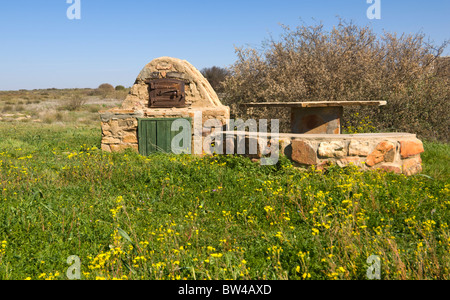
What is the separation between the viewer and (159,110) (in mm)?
9906

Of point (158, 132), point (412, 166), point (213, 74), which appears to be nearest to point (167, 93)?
point (158, 132)

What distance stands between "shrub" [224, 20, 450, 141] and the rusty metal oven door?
3273mm

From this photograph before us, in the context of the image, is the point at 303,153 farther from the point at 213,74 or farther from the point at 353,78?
the point at 213,74

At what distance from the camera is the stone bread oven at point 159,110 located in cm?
980

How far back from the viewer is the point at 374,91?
36.0ft

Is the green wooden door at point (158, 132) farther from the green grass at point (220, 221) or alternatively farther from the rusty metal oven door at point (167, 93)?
the green grass at point (220, 221)

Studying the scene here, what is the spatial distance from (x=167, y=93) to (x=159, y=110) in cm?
53

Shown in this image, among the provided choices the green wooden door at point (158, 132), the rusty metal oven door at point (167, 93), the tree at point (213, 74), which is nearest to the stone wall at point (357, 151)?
the green wooden door at point (158, 132)
